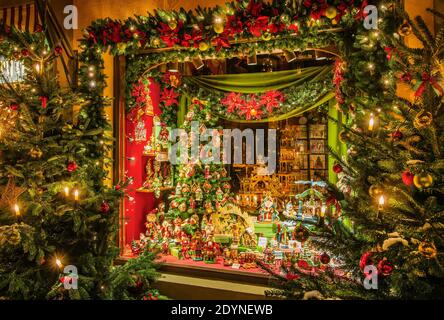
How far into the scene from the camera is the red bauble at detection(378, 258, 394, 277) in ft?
5.81

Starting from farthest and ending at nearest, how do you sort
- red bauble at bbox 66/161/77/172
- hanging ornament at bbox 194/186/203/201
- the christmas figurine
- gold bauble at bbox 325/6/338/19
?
1. hanging ornament at bbox 194/186/203/201
2. the christmas figurine
3. red bauble at bbox 66/161/77/172
4. gold bauble at bbox 325/6/338/19

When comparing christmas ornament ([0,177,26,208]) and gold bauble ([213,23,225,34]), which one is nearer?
christmas ornament ([0,177,26,208])

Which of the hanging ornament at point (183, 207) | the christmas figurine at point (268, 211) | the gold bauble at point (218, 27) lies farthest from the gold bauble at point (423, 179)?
the hanging ornament at point (183, 207)

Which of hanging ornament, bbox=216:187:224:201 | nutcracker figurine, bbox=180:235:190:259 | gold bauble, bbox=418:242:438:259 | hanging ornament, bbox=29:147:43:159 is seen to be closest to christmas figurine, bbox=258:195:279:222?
hanging ornament, bbox=216:187:224:201

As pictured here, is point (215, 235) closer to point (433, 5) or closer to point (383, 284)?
point (383, 284)

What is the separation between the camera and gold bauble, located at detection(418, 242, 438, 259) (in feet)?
5.35

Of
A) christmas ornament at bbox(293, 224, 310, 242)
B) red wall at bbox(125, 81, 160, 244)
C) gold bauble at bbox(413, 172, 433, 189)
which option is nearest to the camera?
gold bauble at bbox(413, 172, 433, 189)

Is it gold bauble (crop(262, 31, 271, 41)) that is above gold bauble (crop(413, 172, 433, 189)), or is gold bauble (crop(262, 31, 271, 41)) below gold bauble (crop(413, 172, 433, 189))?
above

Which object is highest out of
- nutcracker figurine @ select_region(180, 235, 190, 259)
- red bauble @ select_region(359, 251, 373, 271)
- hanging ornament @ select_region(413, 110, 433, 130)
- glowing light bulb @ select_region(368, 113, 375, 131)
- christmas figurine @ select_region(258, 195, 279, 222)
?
glowing light bulb @ select_region(368, 113, 375, 131)

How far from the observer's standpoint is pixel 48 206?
289 centimetres

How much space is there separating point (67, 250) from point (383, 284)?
2.47 meters

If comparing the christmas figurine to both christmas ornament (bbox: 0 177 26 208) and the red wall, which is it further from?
christmas ornament (bbox: 0 177 26 208)

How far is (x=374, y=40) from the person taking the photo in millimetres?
2826
